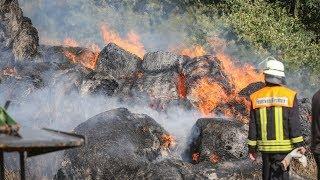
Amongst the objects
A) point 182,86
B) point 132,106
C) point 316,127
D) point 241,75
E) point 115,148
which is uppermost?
point 241,75

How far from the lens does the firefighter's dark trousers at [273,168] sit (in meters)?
6.80

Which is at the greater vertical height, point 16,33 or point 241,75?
point 16,33

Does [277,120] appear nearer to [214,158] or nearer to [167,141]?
[214,158]

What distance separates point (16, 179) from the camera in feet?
31.6

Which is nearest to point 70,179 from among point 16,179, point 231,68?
point 16,179

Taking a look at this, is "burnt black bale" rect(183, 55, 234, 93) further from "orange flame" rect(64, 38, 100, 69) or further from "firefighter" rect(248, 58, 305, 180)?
"firefighter" rect(248, 58, 305, 180)

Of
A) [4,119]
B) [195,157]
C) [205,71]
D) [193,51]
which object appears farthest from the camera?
[193,51]

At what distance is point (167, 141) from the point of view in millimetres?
11086

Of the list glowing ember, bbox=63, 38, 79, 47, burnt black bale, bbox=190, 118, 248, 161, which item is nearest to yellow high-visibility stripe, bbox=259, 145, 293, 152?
burnt black bale, bbox=190, 118, 248, 161

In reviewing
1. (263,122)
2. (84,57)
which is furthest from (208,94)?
(263,122)

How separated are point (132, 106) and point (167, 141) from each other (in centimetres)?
319

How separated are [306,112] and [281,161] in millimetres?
6109

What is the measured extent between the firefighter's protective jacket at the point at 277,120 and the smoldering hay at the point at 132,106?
193cm

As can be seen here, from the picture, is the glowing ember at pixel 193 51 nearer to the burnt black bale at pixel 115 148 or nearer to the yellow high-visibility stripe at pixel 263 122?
the burnt black bale at pixel 115 148
